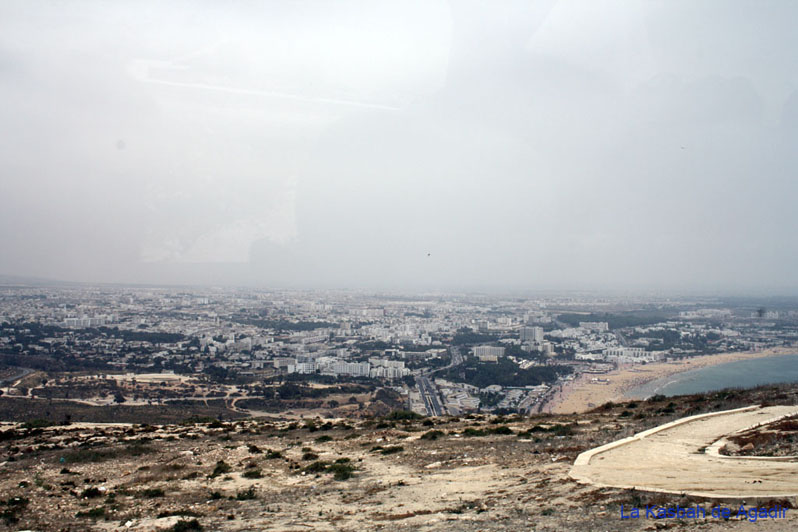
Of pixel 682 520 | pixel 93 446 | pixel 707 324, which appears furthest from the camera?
pixel 707 324

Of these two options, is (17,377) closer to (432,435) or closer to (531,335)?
(432,435)

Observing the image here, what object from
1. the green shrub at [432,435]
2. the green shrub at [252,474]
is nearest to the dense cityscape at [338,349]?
the green shrub at [432,435]

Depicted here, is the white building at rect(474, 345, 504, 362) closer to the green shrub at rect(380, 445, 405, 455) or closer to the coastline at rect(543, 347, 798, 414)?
the coastline at rect(543, 347, 798, 414)

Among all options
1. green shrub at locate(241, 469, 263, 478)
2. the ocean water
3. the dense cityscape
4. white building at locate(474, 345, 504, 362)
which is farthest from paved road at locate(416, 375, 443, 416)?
green shrub at locate(241, 469, 263, 478)

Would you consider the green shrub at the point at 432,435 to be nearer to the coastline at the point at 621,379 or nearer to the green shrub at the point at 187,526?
the green shrub at the point at 187,526

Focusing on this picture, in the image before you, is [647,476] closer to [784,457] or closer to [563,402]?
[784,457]

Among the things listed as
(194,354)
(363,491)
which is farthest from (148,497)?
(194,354)
